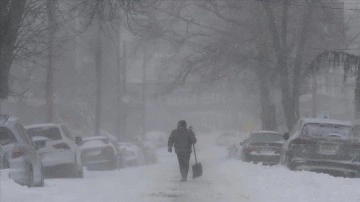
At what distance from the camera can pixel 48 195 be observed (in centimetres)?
1397

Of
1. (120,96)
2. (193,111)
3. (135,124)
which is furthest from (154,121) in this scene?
(120,96)

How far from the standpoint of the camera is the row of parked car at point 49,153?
15281 millimetres

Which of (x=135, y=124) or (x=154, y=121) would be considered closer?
(x=135, y=124)

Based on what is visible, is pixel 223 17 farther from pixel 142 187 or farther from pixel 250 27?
pixel 142 187

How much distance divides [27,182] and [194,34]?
894 inches

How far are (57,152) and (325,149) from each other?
22.8 ft

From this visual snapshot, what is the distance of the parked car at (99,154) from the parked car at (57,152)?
622cm

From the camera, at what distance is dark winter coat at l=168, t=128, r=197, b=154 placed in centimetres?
2125

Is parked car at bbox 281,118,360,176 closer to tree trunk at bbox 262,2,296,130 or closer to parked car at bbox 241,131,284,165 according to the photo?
parked car at bbox 241,131,284,165

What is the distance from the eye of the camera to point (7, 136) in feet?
51.0

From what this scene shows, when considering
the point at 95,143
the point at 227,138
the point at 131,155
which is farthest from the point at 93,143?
the point at 227,138

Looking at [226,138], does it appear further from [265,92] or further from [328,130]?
[328,130]

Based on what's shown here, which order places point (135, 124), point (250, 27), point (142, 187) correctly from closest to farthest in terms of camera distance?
point (142, 187) < point (250, 27) < point (135, 124)

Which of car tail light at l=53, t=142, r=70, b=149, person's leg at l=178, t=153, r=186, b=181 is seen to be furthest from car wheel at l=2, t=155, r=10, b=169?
car tail light at l=53, t=142, r=70, b=149
